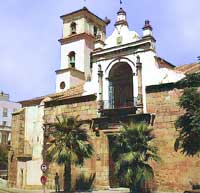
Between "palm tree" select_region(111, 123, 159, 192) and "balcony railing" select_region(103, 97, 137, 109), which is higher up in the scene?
"balcony railing" select_region(103, 97, 137, 109)

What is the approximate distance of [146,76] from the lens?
28.6 meters

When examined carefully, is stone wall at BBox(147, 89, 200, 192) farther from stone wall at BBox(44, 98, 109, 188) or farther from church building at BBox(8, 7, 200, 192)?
stone wall at BBox(44, 98, 109, 188)

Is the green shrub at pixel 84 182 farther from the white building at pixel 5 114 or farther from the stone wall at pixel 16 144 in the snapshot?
the white building at pixel 5 114

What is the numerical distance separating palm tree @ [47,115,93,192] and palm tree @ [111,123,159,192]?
3.11 metres

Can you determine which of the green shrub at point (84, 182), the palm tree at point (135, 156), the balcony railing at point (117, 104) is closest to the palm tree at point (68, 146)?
the green shrub at point (84, 182)

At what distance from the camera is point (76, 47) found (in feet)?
147

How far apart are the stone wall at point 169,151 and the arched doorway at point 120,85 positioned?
9.39ft

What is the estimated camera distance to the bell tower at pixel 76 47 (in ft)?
142

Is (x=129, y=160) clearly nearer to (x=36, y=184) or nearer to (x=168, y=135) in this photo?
(x=168, y=135)

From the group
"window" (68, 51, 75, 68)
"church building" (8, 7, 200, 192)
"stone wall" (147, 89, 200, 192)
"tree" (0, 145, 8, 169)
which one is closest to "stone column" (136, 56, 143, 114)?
"church building" (8, 7, 200, 192)

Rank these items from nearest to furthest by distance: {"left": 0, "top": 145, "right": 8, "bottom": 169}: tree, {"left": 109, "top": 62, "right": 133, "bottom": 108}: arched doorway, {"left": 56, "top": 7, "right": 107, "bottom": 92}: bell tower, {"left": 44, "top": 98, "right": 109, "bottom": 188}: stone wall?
{"left": 44, "top": 98, "right": 109, "bottom": 188}: stone wall, {"left": 109, "top": 62, "right": 133, "bottom": 108}: arched doorway, {"left": 56, "top": 7, "right": 107, "bottom": 92}: bell tower, {"left": 0, "top": 145, "right": 8, "bottom": 169}: tree

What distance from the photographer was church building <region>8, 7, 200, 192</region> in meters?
26.5

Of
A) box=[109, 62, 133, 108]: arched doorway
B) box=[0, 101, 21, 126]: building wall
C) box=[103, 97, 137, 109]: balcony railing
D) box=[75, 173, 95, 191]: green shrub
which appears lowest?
box=[75, 173, 95, 191]: green shrub

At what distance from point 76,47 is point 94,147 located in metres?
17.4
